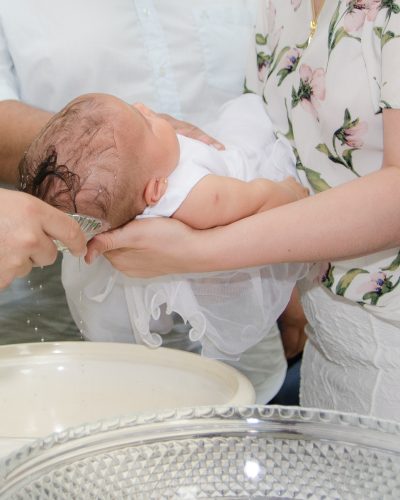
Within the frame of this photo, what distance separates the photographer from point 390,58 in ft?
3.25

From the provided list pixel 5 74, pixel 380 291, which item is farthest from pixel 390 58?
pixel 5 74

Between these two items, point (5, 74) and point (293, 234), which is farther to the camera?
point (5, 74)

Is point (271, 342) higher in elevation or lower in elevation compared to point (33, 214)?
lower

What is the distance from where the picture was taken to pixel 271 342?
1461 millimetres

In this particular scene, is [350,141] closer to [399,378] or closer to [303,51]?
[303,51]

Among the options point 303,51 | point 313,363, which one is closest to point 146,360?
point 313,363

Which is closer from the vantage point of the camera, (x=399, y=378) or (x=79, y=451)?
(x=79, y=451)

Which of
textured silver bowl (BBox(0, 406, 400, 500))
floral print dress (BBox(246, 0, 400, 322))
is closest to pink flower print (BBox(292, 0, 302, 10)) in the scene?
floral print dress (BBox(246, 0, 400, 322))

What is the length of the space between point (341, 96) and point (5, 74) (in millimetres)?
624

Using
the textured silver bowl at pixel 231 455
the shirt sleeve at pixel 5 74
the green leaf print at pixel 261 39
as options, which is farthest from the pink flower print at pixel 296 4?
the textured silver bowl at pixel 231 455

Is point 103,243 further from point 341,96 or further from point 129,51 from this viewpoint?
point 129,51

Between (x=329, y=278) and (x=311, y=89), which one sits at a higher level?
(x=311, y=89)

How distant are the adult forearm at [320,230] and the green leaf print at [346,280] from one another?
10 cm

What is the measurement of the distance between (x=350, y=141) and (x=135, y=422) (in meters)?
0.53
